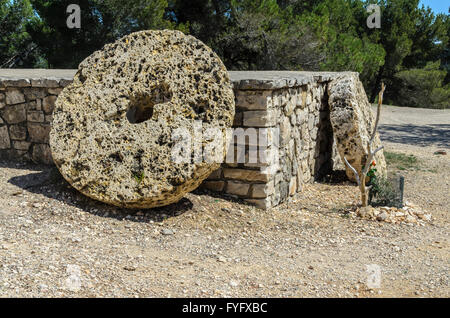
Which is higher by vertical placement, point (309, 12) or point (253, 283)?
point (309, 12)

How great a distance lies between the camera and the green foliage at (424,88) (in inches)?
709

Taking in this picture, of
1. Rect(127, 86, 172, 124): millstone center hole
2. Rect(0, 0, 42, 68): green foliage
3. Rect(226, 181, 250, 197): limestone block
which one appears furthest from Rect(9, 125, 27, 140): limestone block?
Rect(0, 0, 42, 68): green foliage

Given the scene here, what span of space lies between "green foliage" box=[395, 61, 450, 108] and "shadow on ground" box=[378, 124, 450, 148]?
5.27m

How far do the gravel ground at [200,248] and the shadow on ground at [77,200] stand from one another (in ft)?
0.04

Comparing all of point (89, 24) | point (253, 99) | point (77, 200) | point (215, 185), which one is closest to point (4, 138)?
point (77, 200)

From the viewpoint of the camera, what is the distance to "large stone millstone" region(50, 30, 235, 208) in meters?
4.07

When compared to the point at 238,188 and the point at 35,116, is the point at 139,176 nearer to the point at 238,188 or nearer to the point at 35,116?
the point at 238,188

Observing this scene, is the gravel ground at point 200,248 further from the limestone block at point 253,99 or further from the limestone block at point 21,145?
the limestone block at point 253,99

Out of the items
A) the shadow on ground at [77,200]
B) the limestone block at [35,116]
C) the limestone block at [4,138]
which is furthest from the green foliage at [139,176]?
the limestone block at [4,138]

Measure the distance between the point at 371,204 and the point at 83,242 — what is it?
317 centimetres

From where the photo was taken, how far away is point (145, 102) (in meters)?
4.57

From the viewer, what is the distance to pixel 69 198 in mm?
4395

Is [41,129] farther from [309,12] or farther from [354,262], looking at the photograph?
[309,12]

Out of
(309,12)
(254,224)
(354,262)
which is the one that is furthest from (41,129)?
(309,12)
